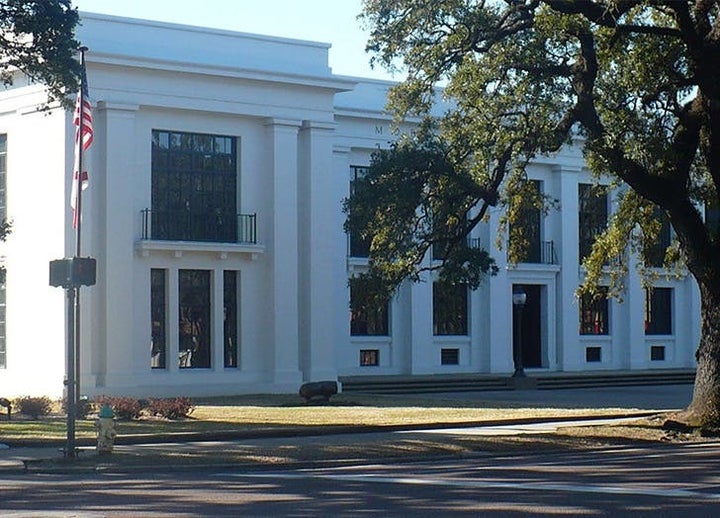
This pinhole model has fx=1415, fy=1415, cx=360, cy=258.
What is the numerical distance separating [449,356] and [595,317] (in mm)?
7794

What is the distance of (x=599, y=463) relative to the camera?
20188 mm

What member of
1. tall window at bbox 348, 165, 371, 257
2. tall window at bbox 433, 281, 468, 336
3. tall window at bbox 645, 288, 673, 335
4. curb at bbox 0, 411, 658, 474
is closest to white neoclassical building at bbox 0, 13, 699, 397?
tall window at bbox 348, 165, 371, 257

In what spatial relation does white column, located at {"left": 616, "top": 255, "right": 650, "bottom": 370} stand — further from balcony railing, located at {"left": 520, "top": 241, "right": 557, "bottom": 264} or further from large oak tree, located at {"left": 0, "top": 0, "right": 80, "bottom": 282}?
large oak tree, located at {"left": 0, "top": 0, "right": 80, "bottom": 282}

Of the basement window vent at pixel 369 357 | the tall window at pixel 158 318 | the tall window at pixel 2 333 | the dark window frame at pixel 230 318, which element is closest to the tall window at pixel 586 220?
the basement window vent at pixel 369 357

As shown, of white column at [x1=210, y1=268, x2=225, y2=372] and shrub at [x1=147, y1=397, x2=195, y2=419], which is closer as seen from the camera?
shrub at [x1=147, y1=397, x2=195, y2=419]

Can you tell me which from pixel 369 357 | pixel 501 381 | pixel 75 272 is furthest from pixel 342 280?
pixel 75 272

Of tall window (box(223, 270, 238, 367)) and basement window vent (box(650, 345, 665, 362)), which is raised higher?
tall window (box(223, 270, 238, 367))

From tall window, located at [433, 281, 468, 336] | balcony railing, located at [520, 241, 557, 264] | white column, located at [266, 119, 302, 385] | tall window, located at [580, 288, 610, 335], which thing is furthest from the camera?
tall window, located at [580, 288, 610, 335]

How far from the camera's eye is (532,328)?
54.5m

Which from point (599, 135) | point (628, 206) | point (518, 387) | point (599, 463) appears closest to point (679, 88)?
point (599, 135)

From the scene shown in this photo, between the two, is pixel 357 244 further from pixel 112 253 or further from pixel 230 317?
pixel 112 253

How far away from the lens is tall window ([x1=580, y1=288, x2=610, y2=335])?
5516 cm

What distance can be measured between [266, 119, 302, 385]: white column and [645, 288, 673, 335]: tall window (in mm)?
19847

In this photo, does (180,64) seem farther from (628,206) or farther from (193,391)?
(628,206)
